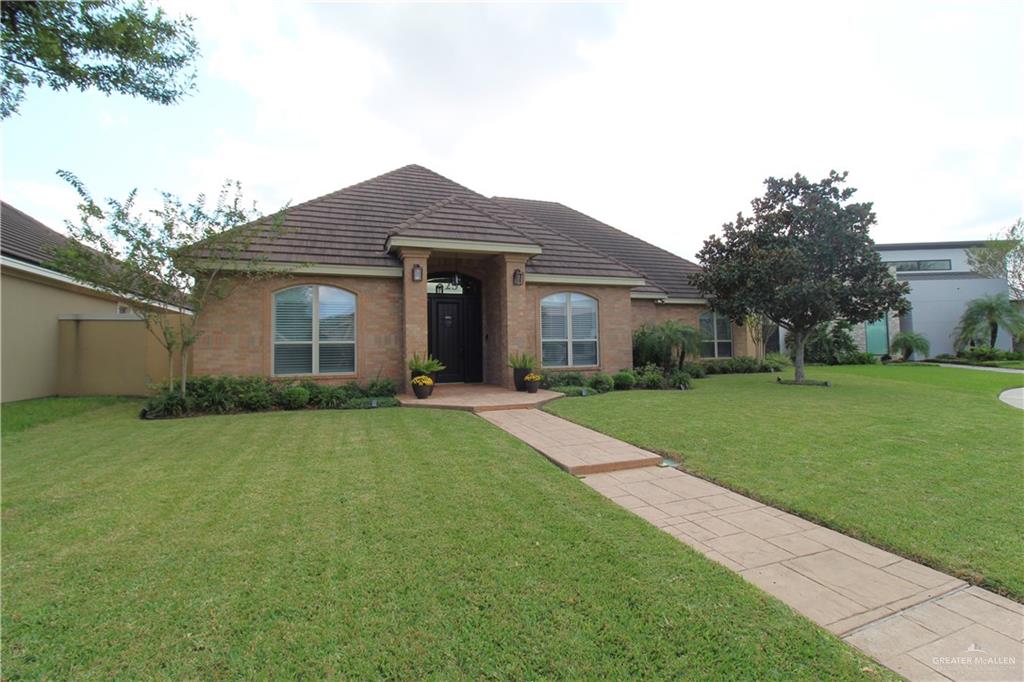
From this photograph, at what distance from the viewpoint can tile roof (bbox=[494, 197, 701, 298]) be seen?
17.8 metres

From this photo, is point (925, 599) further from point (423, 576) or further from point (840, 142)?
point (840, 142)

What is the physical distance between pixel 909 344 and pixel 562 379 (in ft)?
78.3

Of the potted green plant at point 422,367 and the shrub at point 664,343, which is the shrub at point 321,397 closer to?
the potted green plant at point 422,367

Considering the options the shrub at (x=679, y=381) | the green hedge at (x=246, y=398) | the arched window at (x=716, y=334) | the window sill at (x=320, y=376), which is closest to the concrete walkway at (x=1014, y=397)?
the shrub at (x=679, y=381)

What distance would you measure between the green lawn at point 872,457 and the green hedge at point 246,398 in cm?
456

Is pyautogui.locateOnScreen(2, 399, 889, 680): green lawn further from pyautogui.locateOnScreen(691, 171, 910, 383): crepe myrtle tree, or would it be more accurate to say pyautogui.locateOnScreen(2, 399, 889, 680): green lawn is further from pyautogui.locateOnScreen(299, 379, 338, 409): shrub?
pyautogui.locateOnScreen(691, 171, 910, 383): crepe myrtle tree

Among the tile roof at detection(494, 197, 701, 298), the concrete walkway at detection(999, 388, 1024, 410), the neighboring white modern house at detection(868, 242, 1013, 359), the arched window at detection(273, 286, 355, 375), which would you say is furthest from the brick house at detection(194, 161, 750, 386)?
the neighboring white modern house at detection(868, 242, 1013, 359)

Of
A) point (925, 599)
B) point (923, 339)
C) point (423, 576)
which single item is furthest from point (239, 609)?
point (923, 339)

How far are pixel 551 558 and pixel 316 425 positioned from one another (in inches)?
228

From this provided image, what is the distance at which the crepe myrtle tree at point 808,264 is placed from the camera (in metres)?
12.8

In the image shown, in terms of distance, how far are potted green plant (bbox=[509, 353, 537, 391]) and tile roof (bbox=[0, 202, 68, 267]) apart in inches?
365

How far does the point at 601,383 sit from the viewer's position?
11625 mm

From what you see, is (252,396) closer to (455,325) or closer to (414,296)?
(414,296)

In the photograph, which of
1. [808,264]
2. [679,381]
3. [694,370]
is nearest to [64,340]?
[679,381]
